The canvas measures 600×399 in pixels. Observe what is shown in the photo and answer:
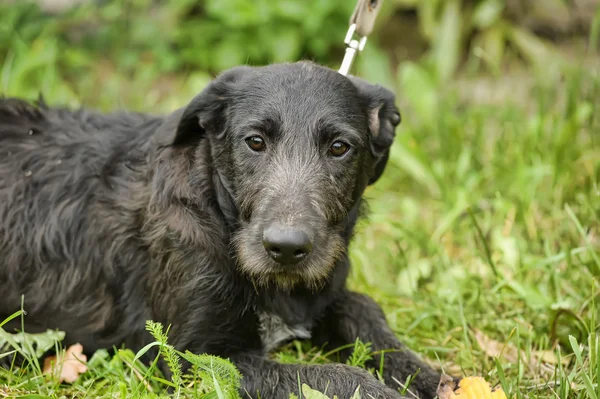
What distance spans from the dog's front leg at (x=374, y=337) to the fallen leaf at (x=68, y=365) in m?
1.16

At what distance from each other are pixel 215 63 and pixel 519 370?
495 cm

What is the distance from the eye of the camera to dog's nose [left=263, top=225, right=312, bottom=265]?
9.12 feet

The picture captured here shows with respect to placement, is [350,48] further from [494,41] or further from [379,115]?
[494,41]

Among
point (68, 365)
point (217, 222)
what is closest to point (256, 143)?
point (217, 222)

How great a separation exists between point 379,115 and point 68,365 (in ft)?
6.16

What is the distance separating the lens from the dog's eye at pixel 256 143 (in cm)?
313

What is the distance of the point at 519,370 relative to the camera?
318 centimetres

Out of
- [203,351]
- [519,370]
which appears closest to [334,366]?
[203,351]

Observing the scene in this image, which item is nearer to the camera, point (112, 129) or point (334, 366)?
point (334, 366)

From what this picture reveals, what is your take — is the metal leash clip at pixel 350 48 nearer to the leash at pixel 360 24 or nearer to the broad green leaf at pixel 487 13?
the leash at pixel 360 24

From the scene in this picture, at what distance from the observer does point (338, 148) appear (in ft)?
10.4

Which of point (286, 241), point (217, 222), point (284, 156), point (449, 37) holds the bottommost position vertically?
point (217, 222)

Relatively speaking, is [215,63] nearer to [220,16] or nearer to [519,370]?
[220,16]

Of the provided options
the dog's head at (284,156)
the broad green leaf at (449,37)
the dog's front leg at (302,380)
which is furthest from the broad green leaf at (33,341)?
the broad green leaf at (449,37)
